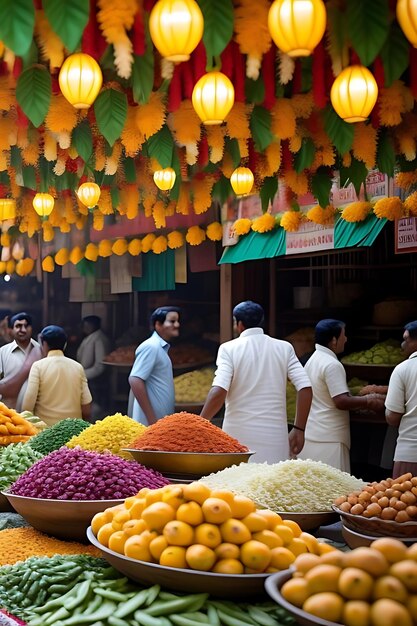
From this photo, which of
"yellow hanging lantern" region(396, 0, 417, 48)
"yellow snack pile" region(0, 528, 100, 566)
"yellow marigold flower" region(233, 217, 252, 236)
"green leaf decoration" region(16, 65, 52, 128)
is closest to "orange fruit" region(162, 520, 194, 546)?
"yellow snack pile" region(0, 528, 100, 566)

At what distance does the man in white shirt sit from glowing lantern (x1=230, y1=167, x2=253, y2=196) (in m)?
1.08

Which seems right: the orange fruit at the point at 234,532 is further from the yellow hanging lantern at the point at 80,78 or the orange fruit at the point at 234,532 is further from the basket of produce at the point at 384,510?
the yellow hanging lantern at the point at 80,78

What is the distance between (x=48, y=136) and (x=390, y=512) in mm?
3805

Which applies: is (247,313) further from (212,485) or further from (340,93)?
(212,485)

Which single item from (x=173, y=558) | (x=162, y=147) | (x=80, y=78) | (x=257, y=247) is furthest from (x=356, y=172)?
(x=173, y=558)

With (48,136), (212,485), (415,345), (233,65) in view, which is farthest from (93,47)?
(415,345)

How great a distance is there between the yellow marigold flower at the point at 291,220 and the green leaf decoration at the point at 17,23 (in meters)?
3.78

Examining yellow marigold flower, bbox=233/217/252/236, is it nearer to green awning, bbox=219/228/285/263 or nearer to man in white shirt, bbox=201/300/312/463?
green awning, bbox=219/228/285/263

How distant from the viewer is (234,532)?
1.78 metres

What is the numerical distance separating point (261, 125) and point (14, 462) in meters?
2.36

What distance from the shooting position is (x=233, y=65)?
157 inches

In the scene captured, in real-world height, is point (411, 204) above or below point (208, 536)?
above

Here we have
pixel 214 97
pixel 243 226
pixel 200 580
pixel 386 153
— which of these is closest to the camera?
pixel 200 580

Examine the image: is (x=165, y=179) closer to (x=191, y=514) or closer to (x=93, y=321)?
Result: (x=191, y=514)
